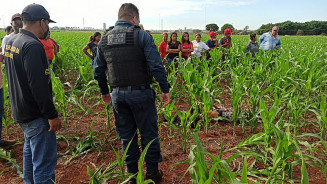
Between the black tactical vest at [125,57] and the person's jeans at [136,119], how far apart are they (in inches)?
4.1

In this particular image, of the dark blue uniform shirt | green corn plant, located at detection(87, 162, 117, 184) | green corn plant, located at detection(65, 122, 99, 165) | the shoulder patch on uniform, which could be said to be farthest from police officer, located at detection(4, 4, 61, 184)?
green corn plant, located at detection(65, 122, 99, 165)

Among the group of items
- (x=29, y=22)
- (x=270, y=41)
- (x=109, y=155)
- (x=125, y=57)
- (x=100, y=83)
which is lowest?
(x=109, y=155)

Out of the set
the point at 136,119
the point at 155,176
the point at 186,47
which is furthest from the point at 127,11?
the point at 186,47

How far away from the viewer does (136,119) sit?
2.35 m

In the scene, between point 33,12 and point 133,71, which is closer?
point 33,12

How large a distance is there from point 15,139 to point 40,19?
2493 millimetres

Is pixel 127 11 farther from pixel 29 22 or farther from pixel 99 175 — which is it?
pixel 99 175

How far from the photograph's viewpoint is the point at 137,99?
225 centimetres

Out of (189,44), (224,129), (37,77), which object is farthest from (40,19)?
(189,44)

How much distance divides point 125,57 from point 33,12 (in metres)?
0.81

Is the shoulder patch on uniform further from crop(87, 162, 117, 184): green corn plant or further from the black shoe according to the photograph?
the black shoe

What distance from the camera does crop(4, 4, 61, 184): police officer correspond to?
1732 mm

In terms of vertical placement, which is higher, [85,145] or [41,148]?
[41,148]

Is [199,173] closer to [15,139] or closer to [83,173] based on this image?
[83,173]
